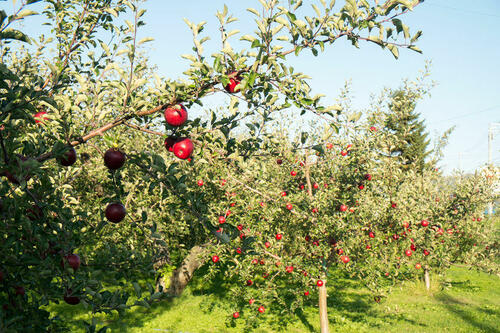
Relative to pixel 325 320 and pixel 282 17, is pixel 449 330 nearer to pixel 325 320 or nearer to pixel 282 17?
pixel 325 320

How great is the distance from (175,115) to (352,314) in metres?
11.2

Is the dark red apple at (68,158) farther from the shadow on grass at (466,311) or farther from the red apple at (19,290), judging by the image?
the shadow on grass at (466,311)

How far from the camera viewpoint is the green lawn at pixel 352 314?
33.4 ft

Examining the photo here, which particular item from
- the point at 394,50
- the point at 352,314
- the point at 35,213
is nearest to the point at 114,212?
the point at 35,213

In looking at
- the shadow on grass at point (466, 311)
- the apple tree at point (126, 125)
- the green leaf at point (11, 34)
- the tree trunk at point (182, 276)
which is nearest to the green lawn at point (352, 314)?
the shadow on grass at point (466, 311)

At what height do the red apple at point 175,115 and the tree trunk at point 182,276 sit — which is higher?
the red apple at point 175,115

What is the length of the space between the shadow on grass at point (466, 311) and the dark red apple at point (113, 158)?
11.9 metres

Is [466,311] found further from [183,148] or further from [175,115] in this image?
[175,115]

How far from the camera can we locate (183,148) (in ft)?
8.64

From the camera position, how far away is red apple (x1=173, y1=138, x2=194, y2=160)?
8.62ft

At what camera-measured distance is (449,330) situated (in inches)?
412

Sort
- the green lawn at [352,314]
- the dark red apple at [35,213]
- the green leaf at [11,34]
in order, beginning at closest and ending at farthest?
the green leaf at [11,34], the dark red apple at [35,213], the green lawn at [352,314]

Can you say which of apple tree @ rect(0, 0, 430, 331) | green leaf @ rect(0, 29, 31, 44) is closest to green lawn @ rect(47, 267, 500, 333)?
apple tree @ rect(0, 0, 430, 331)

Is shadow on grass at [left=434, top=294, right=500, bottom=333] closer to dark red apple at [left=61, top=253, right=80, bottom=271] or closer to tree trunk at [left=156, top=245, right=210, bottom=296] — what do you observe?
tree trunk at [left=156, top=245, right=210, bottom=296]
